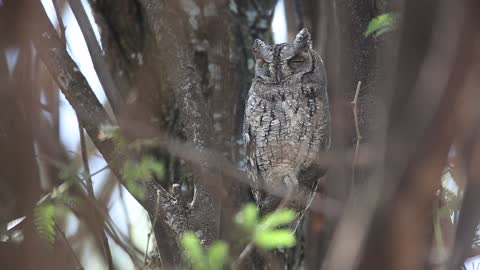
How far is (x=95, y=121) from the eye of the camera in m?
2.21

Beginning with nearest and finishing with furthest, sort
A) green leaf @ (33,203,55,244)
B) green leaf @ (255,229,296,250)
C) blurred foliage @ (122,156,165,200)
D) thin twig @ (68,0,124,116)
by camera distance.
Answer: green leaf @ (255,229,296,250)
green leaf @ (33,203,55,244)
blurred foliage @ (122,156,165,200)
thin twig @ (68,0,124,116)

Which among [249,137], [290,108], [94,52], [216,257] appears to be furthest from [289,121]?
[216,257]

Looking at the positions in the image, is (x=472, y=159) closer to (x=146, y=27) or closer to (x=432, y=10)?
(x=432, y=10)

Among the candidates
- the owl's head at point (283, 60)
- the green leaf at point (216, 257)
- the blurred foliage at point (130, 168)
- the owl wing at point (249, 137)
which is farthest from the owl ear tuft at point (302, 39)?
the green leaf at point (216, 257)

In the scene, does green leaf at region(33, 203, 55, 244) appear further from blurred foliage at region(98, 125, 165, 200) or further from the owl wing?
the owl wing

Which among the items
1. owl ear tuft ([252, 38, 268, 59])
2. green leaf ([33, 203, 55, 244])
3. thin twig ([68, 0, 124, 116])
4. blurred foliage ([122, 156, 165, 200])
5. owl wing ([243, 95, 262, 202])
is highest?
thin twig ([68, 0, 124, 116])

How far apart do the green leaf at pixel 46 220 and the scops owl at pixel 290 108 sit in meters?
1.58

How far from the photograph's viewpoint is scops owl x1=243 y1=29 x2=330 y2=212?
10.5ft

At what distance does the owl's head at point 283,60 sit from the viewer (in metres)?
3.14

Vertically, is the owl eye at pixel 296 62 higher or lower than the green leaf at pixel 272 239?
higher

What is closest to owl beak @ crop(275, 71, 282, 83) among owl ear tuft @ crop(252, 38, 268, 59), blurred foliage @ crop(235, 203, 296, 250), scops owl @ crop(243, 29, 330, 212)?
scops owl @ crop(243, 29, 330, 212)

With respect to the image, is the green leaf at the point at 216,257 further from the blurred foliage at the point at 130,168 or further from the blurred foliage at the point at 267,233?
the blurred foliage at the point at 130,168

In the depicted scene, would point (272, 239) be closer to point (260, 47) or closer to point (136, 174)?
point (136, 174)

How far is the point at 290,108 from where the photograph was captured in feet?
10.6
